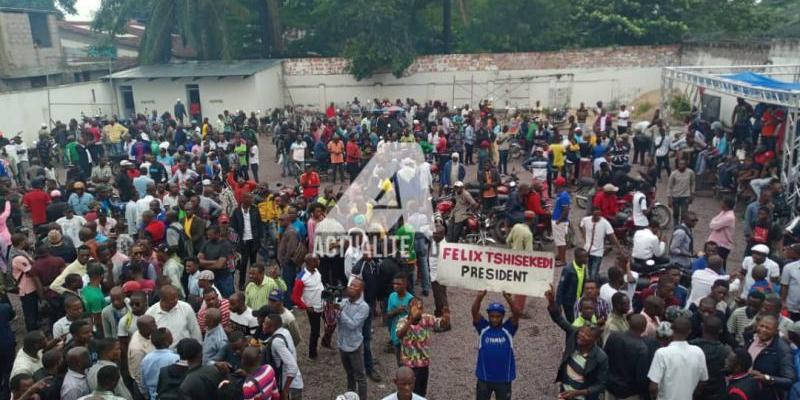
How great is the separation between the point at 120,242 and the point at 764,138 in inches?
553

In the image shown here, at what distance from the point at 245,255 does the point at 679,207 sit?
26.6 ft

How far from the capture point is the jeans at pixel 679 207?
12094 mm

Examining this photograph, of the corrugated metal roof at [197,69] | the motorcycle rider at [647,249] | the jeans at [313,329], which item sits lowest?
the jeans at [313,329]

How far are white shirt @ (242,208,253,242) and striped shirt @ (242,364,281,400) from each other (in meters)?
5.01

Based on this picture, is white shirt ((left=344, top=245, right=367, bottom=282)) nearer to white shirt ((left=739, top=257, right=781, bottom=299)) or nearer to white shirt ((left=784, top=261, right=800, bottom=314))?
white shirt ((left=739, top=257, right=781, bottom=299))

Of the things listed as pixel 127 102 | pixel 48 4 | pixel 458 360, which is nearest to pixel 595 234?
pixel 458 360

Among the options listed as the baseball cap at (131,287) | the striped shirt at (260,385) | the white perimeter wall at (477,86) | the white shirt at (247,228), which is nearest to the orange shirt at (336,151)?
the white shirt at (247,228)

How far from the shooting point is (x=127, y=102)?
3086 cm

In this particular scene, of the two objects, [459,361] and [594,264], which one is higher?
[594,264]

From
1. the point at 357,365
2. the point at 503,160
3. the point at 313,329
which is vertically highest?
the point at 503,160

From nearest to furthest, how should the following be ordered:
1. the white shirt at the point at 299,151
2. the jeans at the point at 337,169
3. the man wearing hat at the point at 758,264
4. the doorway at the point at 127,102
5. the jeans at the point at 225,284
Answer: the man wearing hat at the point at 758,264
the jeans at the point at 225,284
the jeans at the point at 337,169
the white shirt at the point at 299,151
the doorway at the point at 127,102

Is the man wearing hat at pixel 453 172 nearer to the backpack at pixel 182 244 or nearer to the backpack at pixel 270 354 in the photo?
the backpack at pixel 182 244

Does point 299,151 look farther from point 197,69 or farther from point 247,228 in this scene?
point 197,69

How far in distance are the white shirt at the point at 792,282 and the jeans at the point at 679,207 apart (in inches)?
176
